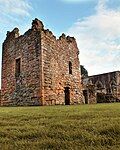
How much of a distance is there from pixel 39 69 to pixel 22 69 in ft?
6.25

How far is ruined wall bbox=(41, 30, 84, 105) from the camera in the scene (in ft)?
52.8

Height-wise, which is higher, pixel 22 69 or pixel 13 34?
pixel 13 34

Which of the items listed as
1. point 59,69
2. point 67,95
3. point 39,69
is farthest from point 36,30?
point 67,95

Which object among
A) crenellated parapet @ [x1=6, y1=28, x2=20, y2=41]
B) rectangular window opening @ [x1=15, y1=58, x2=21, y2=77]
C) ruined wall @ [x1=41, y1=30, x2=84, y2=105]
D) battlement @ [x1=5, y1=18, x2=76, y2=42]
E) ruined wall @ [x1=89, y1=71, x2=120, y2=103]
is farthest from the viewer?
ruined wall @ [x1=89, y1=71, x2=120, y2=103]

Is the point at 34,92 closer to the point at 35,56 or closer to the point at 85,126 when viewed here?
the point at 35,56

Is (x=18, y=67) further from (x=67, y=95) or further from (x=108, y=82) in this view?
(x=108, y=82)

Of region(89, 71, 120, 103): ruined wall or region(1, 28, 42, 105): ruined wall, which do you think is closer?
region(1, 28, 42, 105): ruined wall

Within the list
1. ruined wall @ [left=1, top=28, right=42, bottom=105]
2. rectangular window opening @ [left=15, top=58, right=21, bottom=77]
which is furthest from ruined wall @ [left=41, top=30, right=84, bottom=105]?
rectangular window opening @ [left=15, top=58, right=21, bottom=77]

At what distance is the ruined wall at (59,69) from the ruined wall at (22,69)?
525mm

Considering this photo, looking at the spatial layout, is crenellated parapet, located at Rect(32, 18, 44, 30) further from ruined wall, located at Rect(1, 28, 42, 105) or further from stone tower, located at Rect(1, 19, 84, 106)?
ruined wall, located at Rect(1, 28, 42, 105)

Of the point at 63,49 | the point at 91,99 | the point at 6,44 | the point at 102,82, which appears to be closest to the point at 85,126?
the point at 63,49

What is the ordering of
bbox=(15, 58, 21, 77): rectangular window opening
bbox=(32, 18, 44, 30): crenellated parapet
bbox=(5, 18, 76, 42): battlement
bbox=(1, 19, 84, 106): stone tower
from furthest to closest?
bbox=(15, 58, 21, 77): rectangular window opening → bbox=(32, 18, 44, 30): crenellated parapet → bbox=(5, 18, 76, 42): battlement → bbox=(1, 19, 84, 106): stone tower

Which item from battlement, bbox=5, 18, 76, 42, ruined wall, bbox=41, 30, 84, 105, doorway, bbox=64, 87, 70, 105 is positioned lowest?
doorway, bbox=64, 87, 70, 105

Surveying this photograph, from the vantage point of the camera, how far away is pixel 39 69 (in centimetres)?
1566
